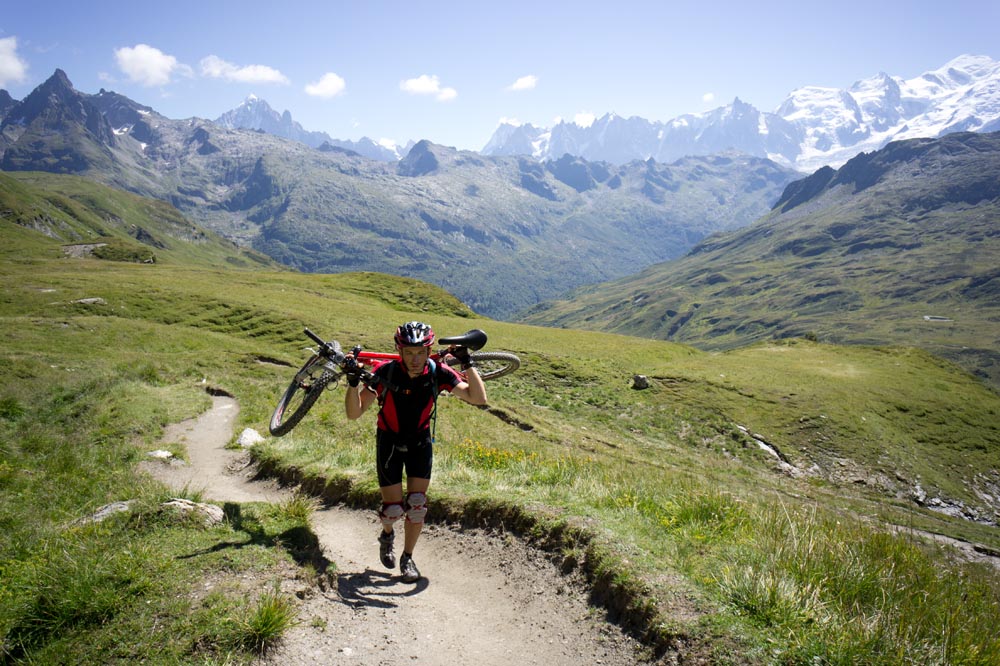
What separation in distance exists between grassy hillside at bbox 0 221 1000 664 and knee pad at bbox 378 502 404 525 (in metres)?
1.34

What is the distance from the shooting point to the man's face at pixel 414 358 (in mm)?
8359

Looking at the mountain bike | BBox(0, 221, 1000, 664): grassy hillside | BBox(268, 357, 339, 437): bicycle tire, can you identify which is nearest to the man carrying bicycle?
the mountain bike

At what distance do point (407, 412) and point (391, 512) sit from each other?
1.74 meters

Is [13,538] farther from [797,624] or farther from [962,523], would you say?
[962,523]

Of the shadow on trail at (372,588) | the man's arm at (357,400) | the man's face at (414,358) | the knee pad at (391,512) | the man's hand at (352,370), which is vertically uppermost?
the man's face at (414,358)

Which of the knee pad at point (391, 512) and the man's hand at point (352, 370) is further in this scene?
the knee pad at point (391, 512)

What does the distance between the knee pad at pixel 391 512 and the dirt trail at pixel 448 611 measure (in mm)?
949

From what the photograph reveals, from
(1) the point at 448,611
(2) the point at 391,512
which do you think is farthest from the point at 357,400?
(1) the point at 448,611

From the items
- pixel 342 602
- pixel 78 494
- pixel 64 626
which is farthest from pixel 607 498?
pixel 78 494

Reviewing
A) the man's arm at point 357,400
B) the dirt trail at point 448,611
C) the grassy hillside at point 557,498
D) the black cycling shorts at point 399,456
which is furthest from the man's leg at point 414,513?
the grassy hillside at point 557,498

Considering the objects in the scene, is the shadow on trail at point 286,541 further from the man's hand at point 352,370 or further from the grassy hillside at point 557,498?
the man's hand at point 352,370

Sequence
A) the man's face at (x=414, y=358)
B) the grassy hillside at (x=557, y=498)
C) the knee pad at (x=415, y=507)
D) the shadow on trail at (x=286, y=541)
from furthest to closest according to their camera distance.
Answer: the knee pad at (x=415, y=507)
the man's face at (x=414, y=358)
the shadow on trail at (x=286, y=541)
the grassy hillside at (x=557, y=498)

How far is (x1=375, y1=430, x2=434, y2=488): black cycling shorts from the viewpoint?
869 centimetres

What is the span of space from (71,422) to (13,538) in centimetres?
1187
